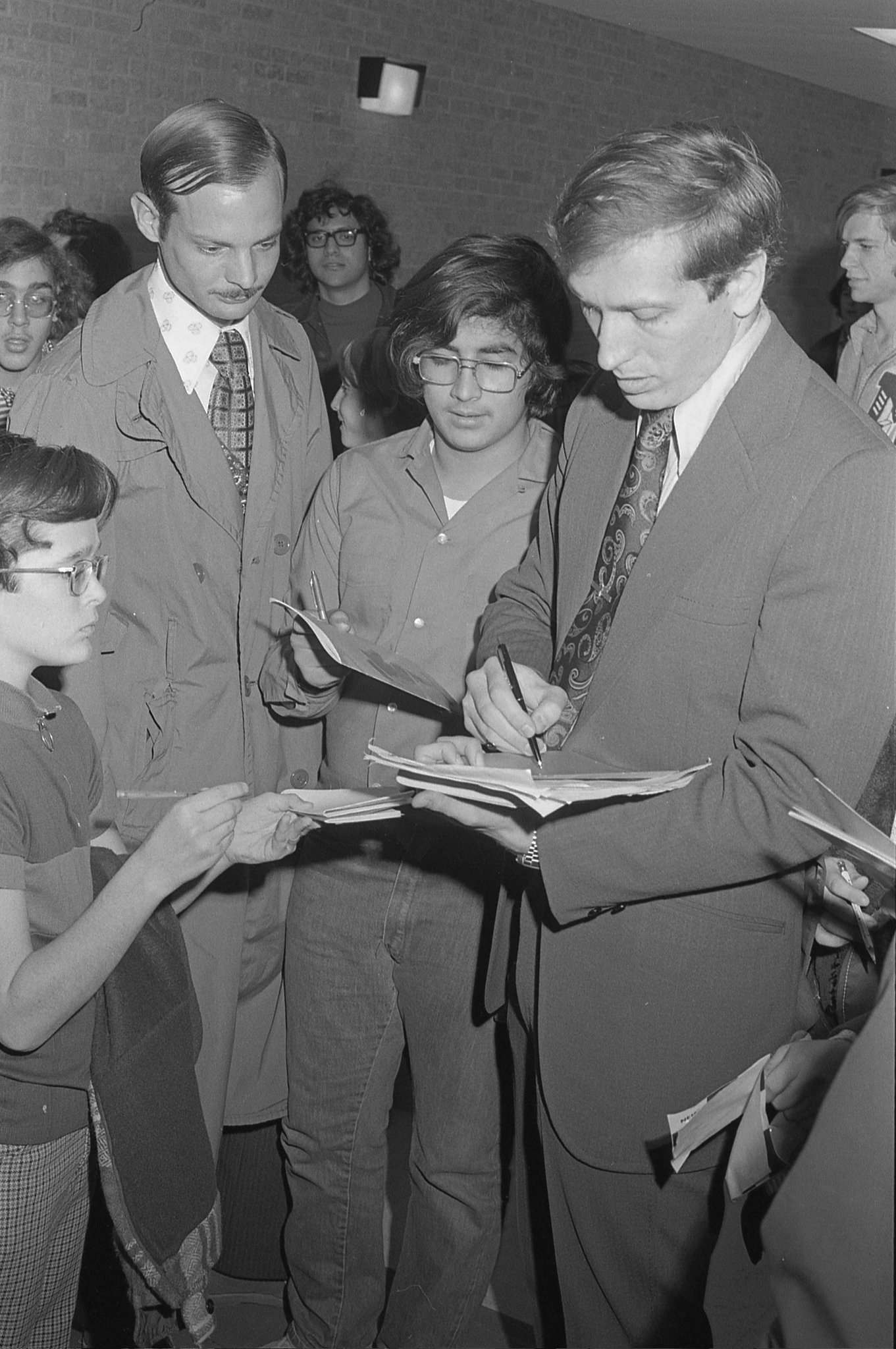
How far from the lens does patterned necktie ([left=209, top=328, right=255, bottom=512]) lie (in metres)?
2.55

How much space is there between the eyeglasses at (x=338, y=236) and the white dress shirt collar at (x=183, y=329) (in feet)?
10.0

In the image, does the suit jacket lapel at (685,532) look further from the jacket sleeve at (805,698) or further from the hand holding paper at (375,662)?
the hand holding paper at (375,662)

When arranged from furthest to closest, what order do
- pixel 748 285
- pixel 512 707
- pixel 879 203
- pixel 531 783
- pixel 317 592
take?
pixel 879 203, pixel 317 592, pixel 512 707, pixel 748 285, pixel 531 783

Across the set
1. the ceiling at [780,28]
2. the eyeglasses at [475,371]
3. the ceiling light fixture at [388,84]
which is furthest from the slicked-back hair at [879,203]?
the ceiling at [780,28]

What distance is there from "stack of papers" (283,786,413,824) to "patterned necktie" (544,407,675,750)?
0.24m

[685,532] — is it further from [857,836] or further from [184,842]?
[184,842]

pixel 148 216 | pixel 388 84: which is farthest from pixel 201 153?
pixel 388 84

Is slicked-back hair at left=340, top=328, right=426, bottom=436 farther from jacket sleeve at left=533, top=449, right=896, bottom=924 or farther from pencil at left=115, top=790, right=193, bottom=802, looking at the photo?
jacket sleeve at left=533, top=449, right=896, bottom=924

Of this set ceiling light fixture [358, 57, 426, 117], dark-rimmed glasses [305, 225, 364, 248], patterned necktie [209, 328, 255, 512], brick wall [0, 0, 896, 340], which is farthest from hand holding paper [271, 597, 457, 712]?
ceiling light fixture [358, 57, 426, 117]

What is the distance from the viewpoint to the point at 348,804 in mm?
1929

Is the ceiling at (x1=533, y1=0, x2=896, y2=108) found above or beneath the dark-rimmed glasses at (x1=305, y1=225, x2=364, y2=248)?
above

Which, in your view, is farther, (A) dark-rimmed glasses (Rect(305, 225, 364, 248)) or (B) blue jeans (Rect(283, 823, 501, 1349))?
(A) dark-rimmed glasses (Rect(305, 225, 364, 248))

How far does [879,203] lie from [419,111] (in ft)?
15.2

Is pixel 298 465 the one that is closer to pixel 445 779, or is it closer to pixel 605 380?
pixel 605 380
